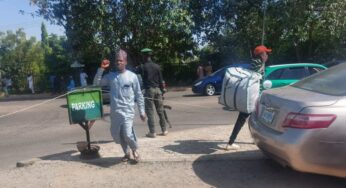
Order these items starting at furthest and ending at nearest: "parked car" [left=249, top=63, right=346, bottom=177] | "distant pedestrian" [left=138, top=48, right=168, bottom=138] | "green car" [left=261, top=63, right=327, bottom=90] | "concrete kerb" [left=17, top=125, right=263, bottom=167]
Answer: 1. "green car" [left=261, top=63, right=327, bottom=90]
2. "distant pedestrian" [left=138, top=48, right=168, bottom=138]
3. "concrete kerb" [left=17, top=125, right=263, bottom=167]
4. "parked car" [left=249, top=63, right=346, bottom=177]

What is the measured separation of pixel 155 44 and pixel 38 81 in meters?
11.1

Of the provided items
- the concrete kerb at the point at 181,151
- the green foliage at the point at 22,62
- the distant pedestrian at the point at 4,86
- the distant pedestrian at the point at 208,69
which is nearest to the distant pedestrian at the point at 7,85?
the distant pedestrian at the point at 4,86

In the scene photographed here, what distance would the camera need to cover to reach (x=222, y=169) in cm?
661

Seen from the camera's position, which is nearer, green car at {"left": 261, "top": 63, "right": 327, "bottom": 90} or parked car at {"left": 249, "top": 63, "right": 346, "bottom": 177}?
parked car at {"left": 249, "top": 63, "right": 346, "bottom": 177}

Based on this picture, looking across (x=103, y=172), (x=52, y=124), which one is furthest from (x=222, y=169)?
(x=52, y=124)

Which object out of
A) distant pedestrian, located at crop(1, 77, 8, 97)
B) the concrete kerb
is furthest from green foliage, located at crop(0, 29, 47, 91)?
the concrete kerb

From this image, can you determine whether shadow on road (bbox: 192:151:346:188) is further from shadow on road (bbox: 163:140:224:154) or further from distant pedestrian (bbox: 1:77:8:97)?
distant pedestrian (bbox: 1:77:8:97)

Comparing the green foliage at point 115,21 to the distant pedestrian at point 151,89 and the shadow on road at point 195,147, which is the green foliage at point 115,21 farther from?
the shadow on road at point 195,147

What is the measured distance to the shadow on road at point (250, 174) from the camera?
230 inches

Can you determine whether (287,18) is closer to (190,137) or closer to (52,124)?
(52,124)

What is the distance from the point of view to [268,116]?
5965 mm

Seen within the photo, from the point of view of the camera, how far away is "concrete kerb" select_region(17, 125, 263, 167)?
23.3 ft

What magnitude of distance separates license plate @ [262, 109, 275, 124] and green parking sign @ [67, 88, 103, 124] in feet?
9.14

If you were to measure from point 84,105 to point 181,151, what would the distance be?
1.65 metres
